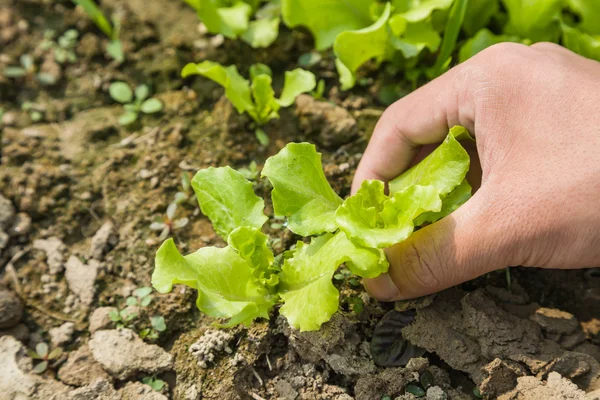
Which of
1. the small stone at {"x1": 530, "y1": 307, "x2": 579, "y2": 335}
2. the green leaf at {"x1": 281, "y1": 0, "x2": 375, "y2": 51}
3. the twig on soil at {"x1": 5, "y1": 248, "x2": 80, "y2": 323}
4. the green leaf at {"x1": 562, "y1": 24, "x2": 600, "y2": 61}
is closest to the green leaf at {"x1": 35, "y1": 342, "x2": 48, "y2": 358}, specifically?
the twig on soil at {"x1": 5, "y1": 248, "x2": 80, "y2": 323}

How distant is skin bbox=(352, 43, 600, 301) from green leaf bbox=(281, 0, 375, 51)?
2.26 ft

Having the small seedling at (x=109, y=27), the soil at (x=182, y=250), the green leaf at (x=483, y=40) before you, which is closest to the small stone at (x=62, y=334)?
Answer: the soil at (x=182, y=250)

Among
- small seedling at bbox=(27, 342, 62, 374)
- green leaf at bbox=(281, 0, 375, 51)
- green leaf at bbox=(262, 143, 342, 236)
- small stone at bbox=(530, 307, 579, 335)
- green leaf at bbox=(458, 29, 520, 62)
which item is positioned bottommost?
small seedling at bbox=(27, 342, 62, 374)

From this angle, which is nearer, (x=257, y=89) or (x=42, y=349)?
(x=42, y=349)

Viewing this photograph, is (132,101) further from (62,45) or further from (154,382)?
(154,382)

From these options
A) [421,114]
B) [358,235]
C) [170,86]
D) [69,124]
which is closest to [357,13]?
[421,114]

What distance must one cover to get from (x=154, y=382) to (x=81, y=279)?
54 centimetres

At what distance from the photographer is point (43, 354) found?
2.05m

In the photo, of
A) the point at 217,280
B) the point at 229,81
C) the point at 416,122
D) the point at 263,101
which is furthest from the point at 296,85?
the point at 217,280

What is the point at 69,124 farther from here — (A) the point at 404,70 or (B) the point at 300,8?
(A) the point at 404,70

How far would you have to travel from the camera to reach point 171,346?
205 centimetres

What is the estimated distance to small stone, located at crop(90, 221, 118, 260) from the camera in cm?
224

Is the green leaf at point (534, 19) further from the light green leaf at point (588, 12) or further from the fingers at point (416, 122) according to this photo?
the fingers at point (416, 122)

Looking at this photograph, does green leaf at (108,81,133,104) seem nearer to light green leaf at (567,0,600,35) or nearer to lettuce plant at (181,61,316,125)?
lettuce plant at (181,61,316,125)
